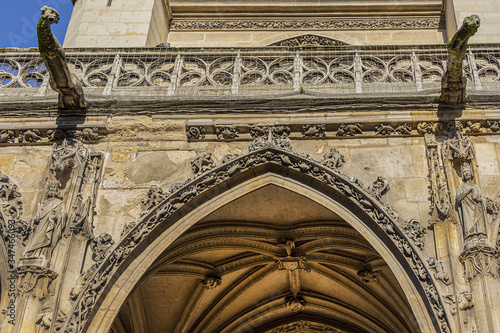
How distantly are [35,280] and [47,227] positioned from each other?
60cm

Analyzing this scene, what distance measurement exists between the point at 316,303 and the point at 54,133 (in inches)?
198

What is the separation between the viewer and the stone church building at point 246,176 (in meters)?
7.64

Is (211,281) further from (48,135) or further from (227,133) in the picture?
(48,135)

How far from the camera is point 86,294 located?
301 inches

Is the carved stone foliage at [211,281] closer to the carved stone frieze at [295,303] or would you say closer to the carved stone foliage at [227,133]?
the carved stone frieze at [295,303]

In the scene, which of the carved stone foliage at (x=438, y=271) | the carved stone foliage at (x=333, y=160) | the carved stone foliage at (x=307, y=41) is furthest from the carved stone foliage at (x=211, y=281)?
the carved stone foliage at (x=307, y=41)

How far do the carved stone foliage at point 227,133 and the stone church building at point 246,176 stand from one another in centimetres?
2

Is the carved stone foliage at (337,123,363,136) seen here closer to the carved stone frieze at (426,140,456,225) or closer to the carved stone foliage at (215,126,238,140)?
the carved stone frieze at (426,140,456,225)

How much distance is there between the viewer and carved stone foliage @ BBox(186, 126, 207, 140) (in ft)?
29.0

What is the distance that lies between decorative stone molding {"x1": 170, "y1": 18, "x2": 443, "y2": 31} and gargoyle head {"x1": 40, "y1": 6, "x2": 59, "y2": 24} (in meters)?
5.73

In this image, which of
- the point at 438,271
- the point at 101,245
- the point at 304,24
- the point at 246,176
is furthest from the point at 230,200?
the point at 304,24

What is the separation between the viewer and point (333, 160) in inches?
332

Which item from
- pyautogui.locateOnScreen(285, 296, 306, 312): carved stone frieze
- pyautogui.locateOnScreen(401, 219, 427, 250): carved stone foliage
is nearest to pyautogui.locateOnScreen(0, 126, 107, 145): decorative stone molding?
pyautogui.locateOnScreen(401, 219, 427, 250): carved stone foliage

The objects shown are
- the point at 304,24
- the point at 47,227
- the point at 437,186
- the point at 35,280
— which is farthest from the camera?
the point at 304,24
